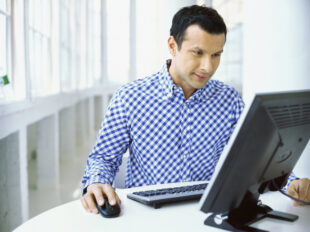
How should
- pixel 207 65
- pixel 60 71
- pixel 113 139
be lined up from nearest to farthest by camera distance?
pixel 207 65 → pixel 113 139 → pixel 60 71

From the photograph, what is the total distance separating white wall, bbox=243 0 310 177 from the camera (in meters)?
2.45

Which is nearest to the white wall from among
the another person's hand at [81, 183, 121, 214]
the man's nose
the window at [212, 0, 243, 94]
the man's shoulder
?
the man's shoulder

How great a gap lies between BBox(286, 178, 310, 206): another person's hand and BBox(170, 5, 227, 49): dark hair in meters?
0.63

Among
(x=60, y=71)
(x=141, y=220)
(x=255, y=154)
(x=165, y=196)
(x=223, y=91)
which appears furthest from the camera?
(x=60, y=71)

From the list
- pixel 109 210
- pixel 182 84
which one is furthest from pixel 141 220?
pixel 182 84

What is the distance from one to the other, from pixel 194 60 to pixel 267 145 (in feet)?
2.20

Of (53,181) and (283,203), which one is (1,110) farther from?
(53,181)

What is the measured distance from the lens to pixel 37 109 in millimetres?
3670

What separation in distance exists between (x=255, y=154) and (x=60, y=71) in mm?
4524

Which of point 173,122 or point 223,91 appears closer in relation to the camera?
point 173,122

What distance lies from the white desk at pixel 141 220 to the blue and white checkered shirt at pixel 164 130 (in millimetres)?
421

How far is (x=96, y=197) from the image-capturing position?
1.15 metres

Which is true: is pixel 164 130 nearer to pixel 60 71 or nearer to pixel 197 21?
pixel 197 21

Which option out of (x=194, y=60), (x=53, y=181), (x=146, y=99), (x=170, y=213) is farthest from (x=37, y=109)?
(x=170, y=213)
